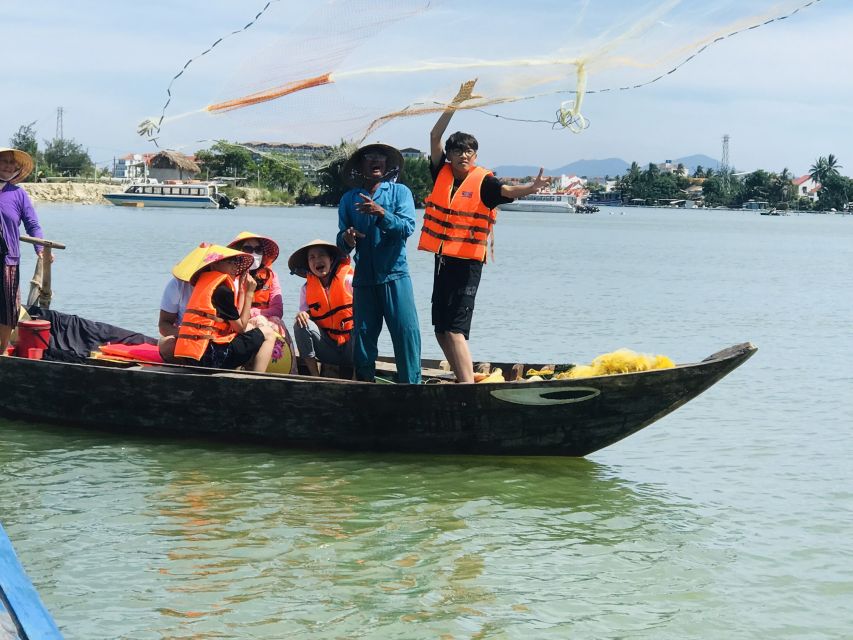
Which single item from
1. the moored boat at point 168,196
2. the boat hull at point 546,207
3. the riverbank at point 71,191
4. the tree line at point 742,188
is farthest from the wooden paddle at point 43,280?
the tree line at point 742,188

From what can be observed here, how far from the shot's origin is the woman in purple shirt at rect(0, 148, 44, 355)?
8.91m

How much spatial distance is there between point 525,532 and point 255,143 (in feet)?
9.64

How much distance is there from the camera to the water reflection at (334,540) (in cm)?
555

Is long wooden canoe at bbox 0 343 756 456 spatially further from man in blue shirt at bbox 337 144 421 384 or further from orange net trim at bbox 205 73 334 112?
orange net trim at bbox 205 73 334 112

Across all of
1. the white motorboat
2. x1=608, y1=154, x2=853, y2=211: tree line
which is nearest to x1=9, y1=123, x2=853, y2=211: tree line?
x1=608, y1=154, x2=853, y2=211: tree line

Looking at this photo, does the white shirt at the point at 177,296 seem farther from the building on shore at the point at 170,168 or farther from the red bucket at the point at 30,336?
the building on shore at the point at 170,168

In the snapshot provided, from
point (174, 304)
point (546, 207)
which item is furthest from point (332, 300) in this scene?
point (546, 207)

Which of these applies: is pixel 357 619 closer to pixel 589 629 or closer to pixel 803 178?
pixel 589 629

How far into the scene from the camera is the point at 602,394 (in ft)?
25.3

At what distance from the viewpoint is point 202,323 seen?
8148 mm

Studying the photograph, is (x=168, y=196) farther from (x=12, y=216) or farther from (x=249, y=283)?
(x=249, y=283)

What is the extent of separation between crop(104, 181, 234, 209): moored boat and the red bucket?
80197 mm

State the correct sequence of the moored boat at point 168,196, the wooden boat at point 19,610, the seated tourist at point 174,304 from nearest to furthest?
the wooden boat at point 19,610 < the seated tourist at point 174,304 < the moored boat at point 168,196

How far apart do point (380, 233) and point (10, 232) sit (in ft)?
10.8
